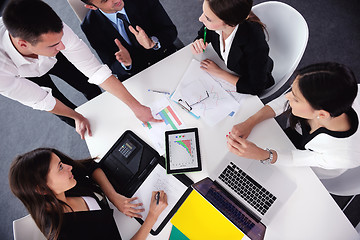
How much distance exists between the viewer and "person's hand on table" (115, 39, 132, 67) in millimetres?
1597

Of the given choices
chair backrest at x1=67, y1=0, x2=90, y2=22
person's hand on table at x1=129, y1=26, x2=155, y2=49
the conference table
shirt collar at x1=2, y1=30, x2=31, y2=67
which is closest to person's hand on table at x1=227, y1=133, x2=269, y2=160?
the conference table

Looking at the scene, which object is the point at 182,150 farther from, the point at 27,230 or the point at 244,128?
the point at 27,230

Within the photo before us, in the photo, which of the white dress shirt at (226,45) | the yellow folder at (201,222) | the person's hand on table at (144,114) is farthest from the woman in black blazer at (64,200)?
the white dress shirt at (226,45)

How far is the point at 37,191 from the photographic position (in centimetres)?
114

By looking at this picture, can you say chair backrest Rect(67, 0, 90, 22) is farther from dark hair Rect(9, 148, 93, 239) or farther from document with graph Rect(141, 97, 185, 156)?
dark hair Rect(9, 148, 93, 239)

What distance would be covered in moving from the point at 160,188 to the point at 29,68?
3.24 feet

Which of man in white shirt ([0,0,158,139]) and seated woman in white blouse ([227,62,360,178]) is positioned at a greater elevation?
man in white shirt ([0,0,158,139])

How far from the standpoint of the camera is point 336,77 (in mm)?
894

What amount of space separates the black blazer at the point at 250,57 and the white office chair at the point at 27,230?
1207mm

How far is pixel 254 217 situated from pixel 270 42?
1.00 meters

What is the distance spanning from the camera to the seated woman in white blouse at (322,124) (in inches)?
35.6

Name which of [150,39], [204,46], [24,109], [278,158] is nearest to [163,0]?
[150,39]

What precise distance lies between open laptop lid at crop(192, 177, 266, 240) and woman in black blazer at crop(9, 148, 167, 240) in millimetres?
234

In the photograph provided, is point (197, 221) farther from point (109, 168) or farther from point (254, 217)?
point (109, 168)
